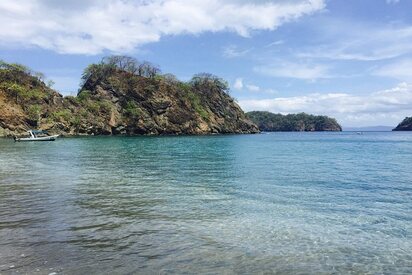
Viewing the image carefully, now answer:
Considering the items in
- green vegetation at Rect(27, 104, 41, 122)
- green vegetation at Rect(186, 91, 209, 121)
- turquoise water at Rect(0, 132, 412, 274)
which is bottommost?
turquoise water at Rect(0, 132, 412, 274)

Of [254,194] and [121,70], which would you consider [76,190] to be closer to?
[254,194]

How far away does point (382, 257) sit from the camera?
10.5 m

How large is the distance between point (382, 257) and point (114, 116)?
14874cm

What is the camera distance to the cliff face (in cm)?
12781

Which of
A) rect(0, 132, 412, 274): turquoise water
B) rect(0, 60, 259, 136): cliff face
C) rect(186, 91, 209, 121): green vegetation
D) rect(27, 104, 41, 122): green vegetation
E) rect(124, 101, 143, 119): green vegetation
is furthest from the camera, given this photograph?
rect(186, 91, 209, 121): green vegetation

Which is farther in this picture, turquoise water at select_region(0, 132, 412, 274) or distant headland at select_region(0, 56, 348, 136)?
distant headland at select_region(0, 56, 348, 136)

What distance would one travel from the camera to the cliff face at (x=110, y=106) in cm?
12781

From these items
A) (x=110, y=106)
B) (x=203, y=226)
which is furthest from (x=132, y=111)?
(x=203, y=226)

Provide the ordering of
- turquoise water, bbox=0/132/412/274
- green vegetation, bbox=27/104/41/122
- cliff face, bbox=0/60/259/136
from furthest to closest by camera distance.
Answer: cliff face, bbox=0/60/259/136 < green vegetation, bbox=27/104/41/122 < turquoise water, bbox=0/132/412/274

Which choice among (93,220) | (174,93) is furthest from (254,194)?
(174,93)

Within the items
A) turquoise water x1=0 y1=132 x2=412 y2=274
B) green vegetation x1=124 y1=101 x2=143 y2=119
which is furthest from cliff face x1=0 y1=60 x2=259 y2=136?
turquoise water x1=0 y1=132 x2=412 y2=274

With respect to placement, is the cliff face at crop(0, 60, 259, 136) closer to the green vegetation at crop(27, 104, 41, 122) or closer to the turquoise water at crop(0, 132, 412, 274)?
the green vegetation at crop(27, 104, 41, 122)

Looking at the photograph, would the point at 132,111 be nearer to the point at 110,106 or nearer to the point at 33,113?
the point at 110,106

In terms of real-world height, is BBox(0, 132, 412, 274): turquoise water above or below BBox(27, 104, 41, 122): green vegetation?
below
